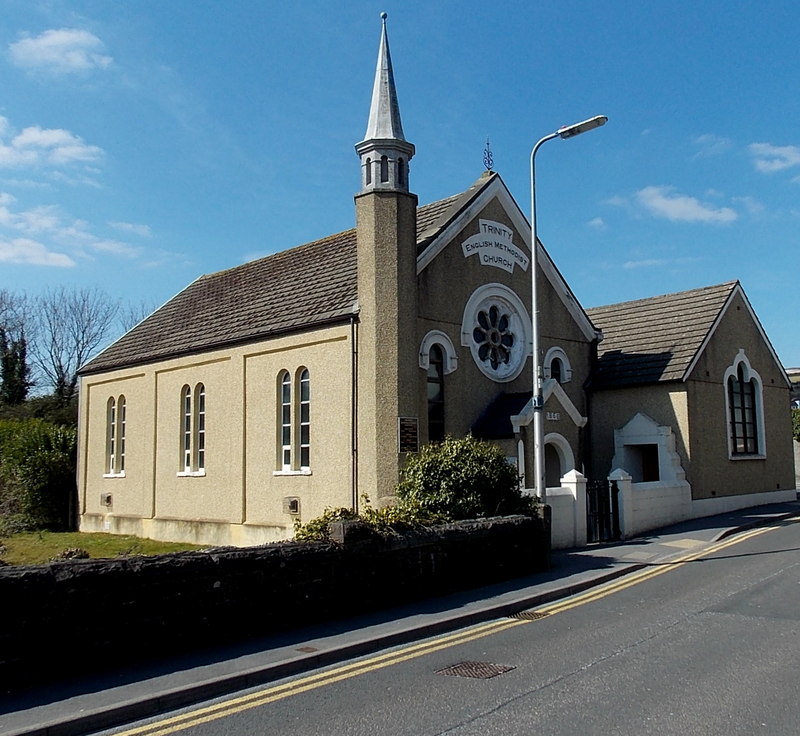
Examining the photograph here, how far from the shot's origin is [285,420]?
2200 cm

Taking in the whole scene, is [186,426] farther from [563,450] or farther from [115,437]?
[563,450]

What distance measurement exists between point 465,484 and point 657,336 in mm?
13687

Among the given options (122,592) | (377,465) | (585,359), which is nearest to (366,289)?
(377,465)

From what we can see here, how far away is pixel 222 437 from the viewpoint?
23.8 m

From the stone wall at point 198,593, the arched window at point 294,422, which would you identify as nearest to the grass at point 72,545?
the arched window at point 294,422

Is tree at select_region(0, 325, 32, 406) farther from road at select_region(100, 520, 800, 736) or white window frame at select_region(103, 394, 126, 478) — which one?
road at select_region(100, 520, 800, 736)

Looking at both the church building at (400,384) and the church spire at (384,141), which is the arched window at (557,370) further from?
the church spire at (384,141)

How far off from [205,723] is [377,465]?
11.6 meters

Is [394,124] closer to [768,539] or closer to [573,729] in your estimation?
[768,539]

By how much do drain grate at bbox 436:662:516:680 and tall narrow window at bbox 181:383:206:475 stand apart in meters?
17.0

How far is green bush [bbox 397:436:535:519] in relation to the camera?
15.4 meters

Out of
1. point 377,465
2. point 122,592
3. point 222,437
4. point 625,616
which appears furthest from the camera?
point 222,437

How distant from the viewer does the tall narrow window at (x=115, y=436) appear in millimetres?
28859

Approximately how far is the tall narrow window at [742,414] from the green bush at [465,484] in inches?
532
